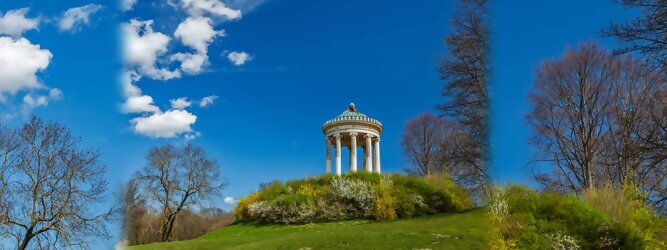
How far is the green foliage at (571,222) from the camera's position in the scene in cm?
1366

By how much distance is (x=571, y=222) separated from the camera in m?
14.7

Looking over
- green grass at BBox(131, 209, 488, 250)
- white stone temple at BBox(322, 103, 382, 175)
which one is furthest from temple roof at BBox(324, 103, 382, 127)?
green grass at BBox(131, 209, 488, 250)

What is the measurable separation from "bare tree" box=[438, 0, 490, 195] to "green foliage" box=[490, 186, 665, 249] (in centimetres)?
789

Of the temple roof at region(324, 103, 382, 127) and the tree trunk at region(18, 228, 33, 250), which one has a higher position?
the temple roof at region(324, 103, 382, 127)

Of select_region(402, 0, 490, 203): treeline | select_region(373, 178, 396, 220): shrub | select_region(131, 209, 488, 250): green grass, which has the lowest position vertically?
select_region(131, 209, 488, 250): green grass

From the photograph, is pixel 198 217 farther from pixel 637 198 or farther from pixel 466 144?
pixel 637 198

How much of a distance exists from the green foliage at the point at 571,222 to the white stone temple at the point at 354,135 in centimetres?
2335

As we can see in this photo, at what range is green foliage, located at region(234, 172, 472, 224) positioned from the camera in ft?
87.6

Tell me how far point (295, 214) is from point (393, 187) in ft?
17.4

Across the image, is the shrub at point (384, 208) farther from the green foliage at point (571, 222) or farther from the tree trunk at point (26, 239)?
the tree trunk at point (26, 239)

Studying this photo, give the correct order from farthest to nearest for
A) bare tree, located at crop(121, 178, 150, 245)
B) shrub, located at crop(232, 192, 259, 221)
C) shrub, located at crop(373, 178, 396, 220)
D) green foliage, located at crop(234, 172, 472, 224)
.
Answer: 1. bare tree, located at crop(121, 178, 150, 245)
2. shrub, located at crop(232, 192, 259, 221)
3. green foliage, located at crop(234, 172, 472, 224)
4. shrub, located at crop(373, 178, 396, 220)

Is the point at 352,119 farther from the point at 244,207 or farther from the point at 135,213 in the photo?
the point at 135,213

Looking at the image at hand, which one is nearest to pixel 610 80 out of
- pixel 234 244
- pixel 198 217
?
pixel 234 244

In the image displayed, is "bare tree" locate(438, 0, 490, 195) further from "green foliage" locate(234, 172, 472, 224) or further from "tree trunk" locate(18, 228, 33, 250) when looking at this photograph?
"tree trunk" locate(18, 228, 33, 250)
